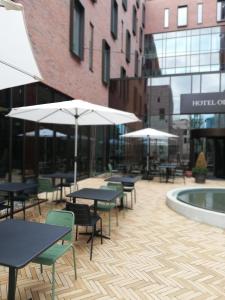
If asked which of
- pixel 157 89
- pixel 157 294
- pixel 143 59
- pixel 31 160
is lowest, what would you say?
pixel 157 294

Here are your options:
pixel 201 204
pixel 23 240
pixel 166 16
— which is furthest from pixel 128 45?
pixel 23 240

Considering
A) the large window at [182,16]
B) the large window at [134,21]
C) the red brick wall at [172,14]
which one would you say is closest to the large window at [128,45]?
the large window at [134,21]

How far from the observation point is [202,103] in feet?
47.7

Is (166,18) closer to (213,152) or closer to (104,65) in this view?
(104,65)

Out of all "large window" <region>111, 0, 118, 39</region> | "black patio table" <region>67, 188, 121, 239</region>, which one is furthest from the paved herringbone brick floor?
"large window" <region>111, 0, 118, 39</region>

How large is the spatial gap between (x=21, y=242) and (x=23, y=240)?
0.05m

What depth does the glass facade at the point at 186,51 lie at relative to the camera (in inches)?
952

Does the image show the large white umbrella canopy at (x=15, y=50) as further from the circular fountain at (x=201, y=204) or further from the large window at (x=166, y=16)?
the large window at (x=166, y=16)

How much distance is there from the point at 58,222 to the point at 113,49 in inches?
542

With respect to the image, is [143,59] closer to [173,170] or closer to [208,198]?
[173,170]

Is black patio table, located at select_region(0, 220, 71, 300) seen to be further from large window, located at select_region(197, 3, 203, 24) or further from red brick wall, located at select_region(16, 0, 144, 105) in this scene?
large window, located at select_region(197, 3, 203, 24)

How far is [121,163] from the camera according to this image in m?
15.6

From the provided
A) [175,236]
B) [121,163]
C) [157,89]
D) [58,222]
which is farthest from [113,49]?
[58,222]

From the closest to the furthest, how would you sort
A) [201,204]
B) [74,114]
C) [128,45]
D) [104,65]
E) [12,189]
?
[12,189] < [74,114] < [201,204] < [104,65] < [128,45]
